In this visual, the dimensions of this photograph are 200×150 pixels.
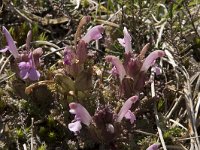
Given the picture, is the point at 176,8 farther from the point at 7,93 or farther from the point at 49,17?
the point at 7,93

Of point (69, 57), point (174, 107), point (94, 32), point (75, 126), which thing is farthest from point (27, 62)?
point (174, 107)

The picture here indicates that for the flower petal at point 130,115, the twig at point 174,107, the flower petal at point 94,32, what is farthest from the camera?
the twig at point 174,107

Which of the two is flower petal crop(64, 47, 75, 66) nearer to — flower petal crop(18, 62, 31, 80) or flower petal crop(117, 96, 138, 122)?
flower petal crop(18, 62, 31, 80)

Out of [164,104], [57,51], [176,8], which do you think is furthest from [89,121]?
[176,8]

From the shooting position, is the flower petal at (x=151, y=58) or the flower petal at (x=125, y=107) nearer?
the flower petal at (x=125, y=107)

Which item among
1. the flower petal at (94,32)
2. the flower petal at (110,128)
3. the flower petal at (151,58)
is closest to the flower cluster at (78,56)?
the flower petal at (94,32)

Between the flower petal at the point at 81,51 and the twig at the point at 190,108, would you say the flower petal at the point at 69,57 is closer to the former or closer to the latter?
the flower petal at the point at 81,51
